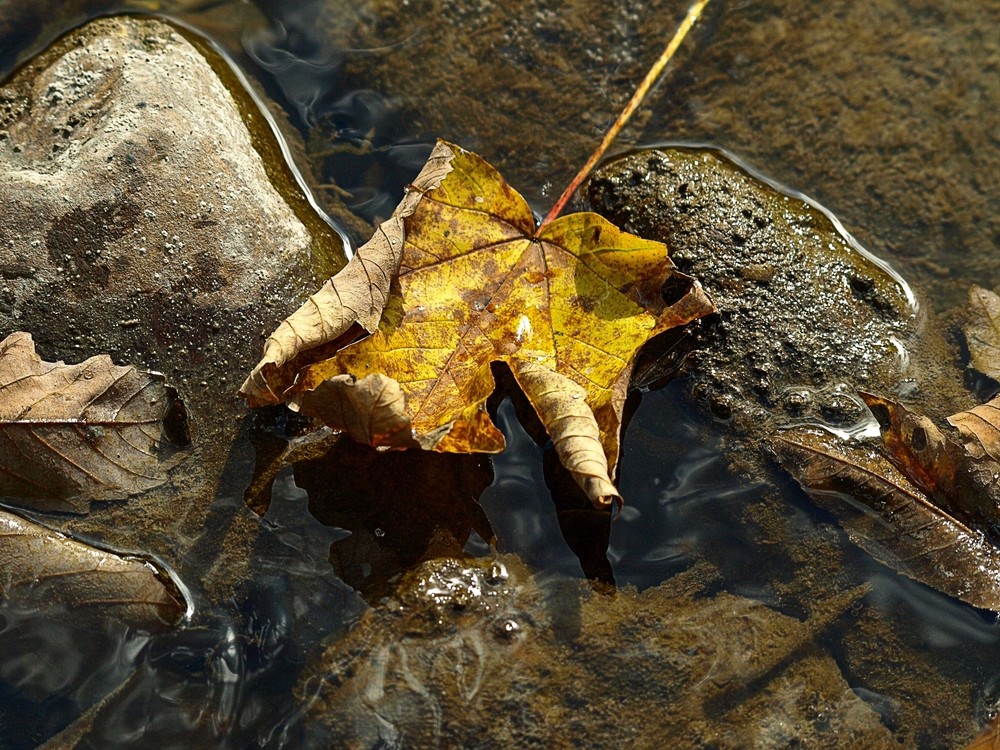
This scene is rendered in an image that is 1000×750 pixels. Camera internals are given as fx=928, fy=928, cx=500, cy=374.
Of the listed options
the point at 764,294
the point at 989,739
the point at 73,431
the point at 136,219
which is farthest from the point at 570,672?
the point at 136,219

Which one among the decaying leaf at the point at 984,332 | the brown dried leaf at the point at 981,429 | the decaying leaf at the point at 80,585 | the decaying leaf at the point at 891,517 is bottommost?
the decaying leaf at the point at 80,585

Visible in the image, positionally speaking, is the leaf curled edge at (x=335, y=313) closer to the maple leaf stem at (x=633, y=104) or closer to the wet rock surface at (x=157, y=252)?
the wet rock surface at (x=157, y=252)

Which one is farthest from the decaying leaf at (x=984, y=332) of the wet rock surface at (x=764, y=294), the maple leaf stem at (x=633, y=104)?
the maple leaf stem at (x=633, y=104)

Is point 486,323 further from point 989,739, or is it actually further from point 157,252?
point 989,739

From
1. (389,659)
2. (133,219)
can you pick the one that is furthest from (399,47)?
(389,659)

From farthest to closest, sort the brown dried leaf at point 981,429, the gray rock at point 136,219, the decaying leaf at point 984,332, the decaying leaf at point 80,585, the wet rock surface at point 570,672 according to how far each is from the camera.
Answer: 1. the decaying leaf at point 984,332
2. the gray rock at point 136,219
3. the brown dried leaf at point 981,429
4. the decaying leaf at point 80,585
5. the wet rock surface at point 570,672

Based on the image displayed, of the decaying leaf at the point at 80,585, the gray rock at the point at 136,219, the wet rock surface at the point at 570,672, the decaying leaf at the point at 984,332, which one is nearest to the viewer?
the wet rock surface at the point at 570,672

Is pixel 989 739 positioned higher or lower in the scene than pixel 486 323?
lower
